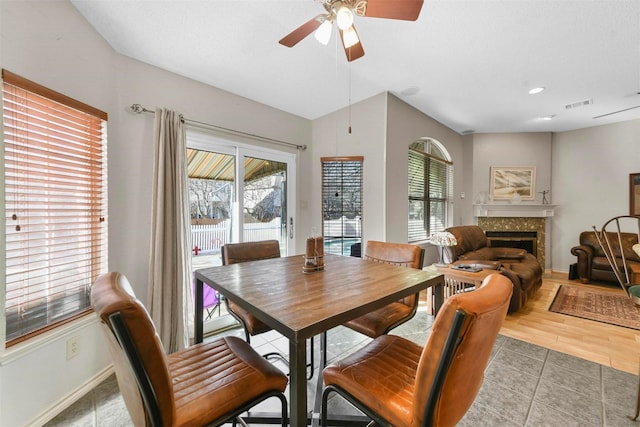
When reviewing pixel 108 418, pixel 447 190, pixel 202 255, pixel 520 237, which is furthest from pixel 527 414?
pixel 520 237

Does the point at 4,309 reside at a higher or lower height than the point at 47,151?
lower

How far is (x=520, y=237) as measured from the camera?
17.4 feet

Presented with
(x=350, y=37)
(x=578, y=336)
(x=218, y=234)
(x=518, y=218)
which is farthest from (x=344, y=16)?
(x=518, y=218)

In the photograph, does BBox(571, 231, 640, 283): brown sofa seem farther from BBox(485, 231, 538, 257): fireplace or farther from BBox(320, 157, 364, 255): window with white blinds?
BBox(320, 157, 364, 255): window with white blinds

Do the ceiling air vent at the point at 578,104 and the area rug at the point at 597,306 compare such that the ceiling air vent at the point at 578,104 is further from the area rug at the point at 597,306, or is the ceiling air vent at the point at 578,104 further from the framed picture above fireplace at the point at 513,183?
the area rug at the point at 597,306

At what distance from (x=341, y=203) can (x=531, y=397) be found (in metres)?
2.61

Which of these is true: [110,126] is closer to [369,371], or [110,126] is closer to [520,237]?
[369,371]

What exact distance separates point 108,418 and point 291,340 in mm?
1622

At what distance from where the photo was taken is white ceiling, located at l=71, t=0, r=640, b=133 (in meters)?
1.93

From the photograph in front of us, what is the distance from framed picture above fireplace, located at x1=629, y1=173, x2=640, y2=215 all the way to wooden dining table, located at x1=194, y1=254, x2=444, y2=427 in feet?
17.8

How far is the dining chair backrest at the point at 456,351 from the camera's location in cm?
70

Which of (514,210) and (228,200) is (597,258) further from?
(228,200)

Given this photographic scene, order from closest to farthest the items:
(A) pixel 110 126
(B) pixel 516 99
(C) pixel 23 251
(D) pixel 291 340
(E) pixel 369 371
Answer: (D) pixel 291 340 < (E) pixel 369 371 < (C) pixel 23 251 < (A) pixel 110 126 < (B) pixel 516 99

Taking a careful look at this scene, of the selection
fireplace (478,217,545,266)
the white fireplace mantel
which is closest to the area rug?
fireplace (478,217,545,266)
